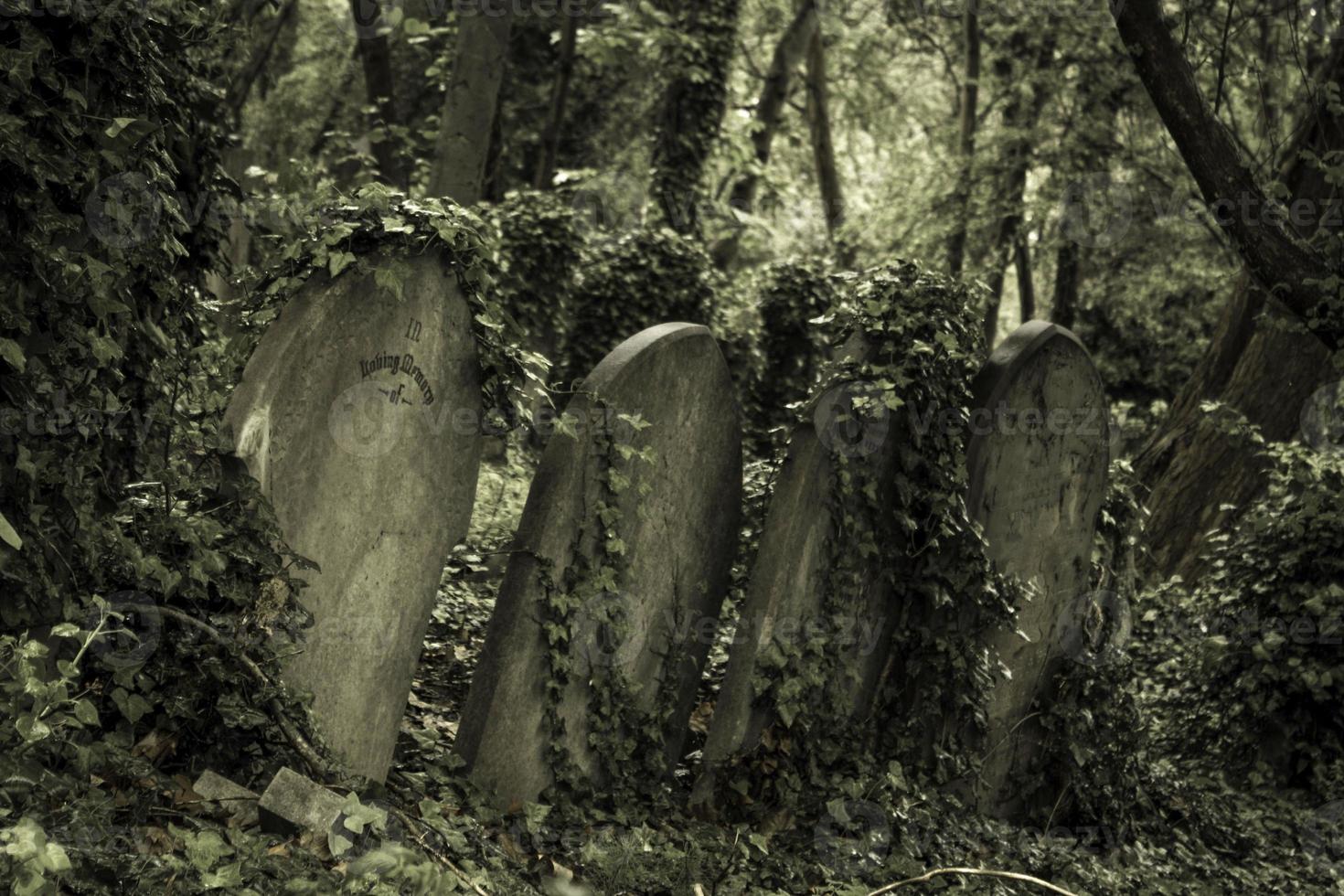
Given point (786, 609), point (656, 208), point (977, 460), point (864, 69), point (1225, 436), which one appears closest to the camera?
point (786, 609)

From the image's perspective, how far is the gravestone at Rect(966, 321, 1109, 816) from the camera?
225 inches

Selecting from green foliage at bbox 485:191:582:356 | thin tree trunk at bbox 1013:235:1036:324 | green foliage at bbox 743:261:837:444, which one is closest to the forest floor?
green foliage at bbox 485:191:582:356

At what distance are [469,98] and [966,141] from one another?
9808mm

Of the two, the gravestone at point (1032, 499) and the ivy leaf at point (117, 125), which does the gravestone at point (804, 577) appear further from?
the ivy leaf at point (117, 125)

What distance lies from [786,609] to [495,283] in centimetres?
177

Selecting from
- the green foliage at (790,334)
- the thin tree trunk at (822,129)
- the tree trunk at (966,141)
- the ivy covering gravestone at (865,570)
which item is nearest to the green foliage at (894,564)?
the ivy covering gravestone at (865,570)

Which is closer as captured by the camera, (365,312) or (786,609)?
(365,312)

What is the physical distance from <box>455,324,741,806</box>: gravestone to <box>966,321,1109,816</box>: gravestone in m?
1.28

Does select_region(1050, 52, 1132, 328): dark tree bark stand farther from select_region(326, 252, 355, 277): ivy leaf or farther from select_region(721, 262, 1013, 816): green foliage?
select_region(326, 252, 355, 277): ivy leaf

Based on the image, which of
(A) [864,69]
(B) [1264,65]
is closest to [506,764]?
(B) [1264,65]

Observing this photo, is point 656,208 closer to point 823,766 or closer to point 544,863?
point 823,766

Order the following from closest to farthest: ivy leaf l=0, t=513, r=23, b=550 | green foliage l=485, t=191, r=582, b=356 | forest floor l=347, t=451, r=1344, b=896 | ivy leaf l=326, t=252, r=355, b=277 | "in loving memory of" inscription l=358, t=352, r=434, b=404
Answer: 1. ivy leaf l=0, t=513, r=23, b=550
2. ivy leaf l=326, t=252, r=355, b=277
3. "in loving memory of" inscription l=358, t=352, r=434, b=404
4. forest floor l=347, t=451, r=1344, b=896
5. green foliage l=485, t=191, r=582, b=356

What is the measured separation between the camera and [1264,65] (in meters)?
12.9

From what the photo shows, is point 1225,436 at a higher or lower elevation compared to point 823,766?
higher
